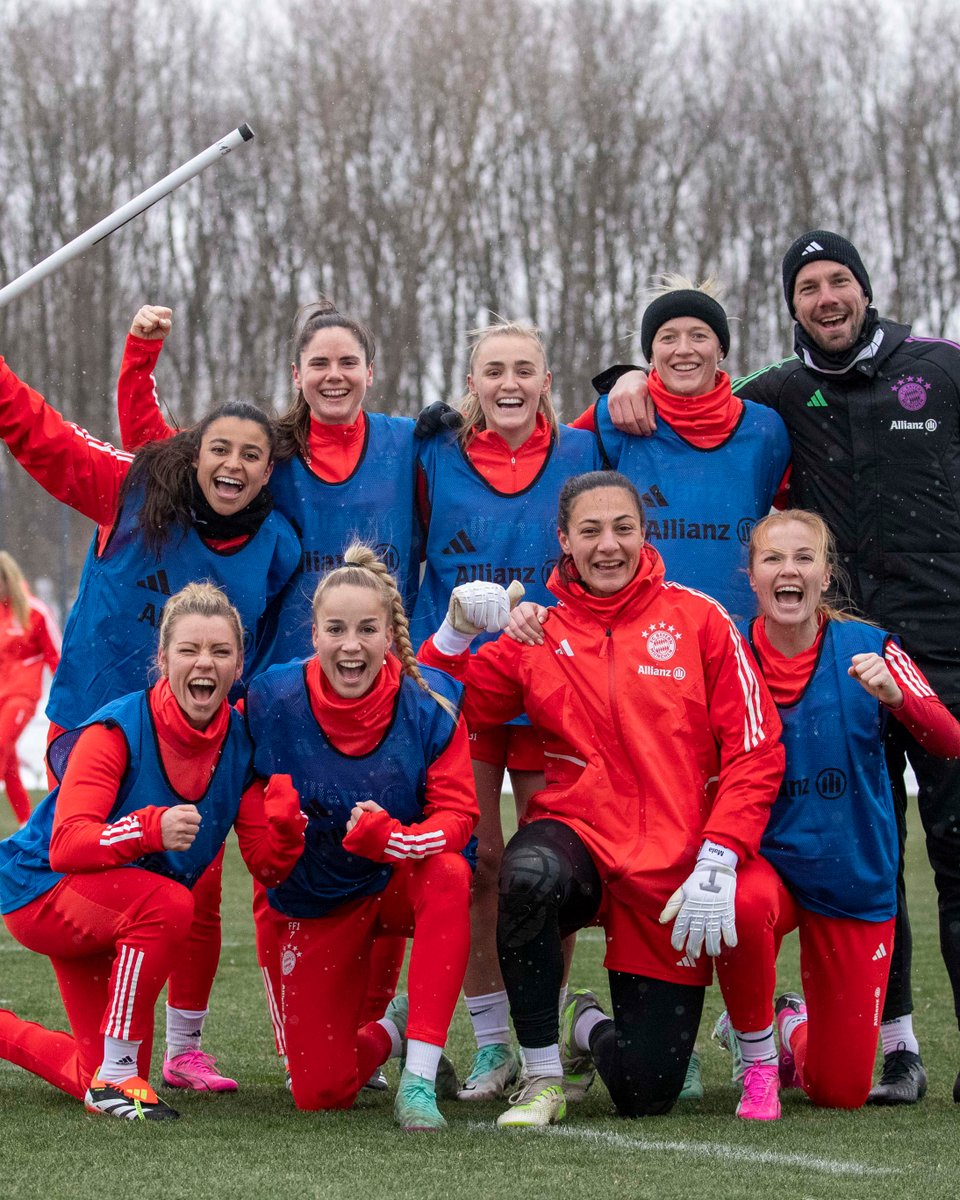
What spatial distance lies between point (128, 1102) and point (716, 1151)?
136 cm

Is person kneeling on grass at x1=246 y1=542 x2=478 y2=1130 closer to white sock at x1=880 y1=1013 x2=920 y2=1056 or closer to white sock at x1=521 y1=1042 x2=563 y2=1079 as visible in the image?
white sock at x1=521 y1=1042 x2=563 y2=1079

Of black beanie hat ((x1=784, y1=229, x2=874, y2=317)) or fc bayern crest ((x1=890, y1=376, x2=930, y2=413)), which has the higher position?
black beanie hat ((x1=784, y1=229, x2=874, y2=317))

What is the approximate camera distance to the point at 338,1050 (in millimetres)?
4363

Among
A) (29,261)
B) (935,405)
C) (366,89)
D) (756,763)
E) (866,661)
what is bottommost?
(756,763)

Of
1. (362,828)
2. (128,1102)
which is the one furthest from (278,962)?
(362,828)

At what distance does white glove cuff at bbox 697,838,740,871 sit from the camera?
406 centimetres

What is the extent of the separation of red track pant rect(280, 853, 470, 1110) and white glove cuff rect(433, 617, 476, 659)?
0.57 m

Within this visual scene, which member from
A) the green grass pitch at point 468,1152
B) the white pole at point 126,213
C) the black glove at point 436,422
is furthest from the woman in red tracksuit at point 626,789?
the white pole at point 126,213

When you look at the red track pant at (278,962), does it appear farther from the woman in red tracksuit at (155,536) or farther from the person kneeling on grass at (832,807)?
the person kneeling on grass at (832,807)

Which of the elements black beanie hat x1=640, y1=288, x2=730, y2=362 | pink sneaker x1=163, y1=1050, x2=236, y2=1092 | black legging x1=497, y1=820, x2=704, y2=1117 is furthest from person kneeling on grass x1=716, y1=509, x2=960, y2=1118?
pink sneaker x1=163, y1=1050, x2=236, y2=1092

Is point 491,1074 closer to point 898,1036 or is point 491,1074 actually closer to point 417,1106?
point 417,1106

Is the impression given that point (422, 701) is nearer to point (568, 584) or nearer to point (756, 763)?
point (568, 584)

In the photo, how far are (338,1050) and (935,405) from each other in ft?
7.84

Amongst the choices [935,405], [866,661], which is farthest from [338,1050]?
[935,405]
